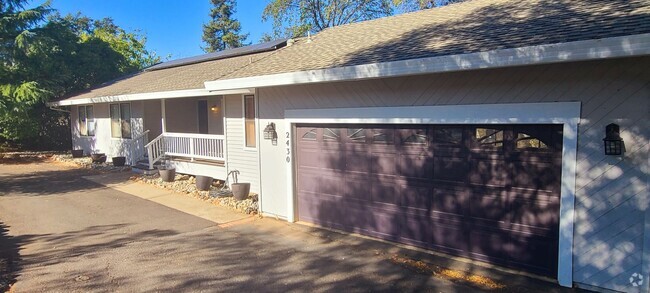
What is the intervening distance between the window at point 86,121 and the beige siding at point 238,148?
1049 centimetres

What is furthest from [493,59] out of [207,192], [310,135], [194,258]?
[207,192]

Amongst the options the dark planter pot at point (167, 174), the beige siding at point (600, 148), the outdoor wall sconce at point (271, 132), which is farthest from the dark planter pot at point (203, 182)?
the beige siding at point (600, 148)

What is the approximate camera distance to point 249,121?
1101cm

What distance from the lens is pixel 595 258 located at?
Result: 4840 millimetres

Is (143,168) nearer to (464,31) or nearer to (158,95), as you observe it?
(158,95)

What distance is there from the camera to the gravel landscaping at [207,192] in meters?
9.46

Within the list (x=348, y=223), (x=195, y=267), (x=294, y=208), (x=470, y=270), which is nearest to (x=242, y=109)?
(x=294, y=208)

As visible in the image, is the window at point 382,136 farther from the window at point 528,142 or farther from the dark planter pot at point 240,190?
the dark planter pot at point 240,190

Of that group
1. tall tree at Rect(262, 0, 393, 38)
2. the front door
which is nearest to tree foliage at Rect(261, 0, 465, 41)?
tall tree at Rect(262, 0, 393, 38)

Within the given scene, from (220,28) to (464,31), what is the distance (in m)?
43.7

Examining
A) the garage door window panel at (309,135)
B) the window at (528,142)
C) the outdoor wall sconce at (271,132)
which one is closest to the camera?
the window at (528,142)

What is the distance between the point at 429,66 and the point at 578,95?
180 centimetres

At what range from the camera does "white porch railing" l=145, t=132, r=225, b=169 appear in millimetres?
12070

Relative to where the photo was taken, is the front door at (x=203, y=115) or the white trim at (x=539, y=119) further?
the front door at (x=203, y=115)
